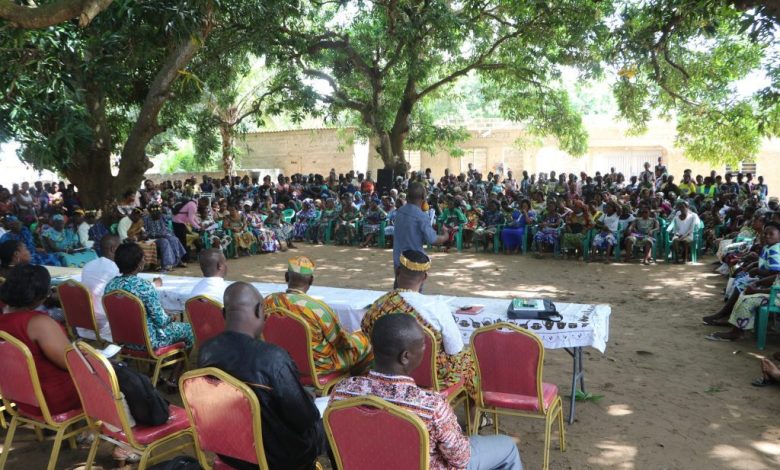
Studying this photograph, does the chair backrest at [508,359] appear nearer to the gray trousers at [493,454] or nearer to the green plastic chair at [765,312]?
the gray trousers at [493,454]

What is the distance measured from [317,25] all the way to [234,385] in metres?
15.9

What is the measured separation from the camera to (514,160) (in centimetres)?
2622

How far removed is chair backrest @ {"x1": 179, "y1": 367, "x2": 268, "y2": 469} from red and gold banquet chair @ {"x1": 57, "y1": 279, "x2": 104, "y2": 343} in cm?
259

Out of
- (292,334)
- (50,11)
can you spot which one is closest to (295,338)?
(292,334)

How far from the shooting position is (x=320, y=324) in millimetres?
3643

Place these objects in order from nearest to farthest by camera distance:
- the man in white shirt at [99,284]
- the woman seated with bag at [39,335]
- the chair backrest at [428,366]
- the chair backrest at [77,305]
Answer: the woman seated with bag at [39,335] < the chair backrest at [428,366] < the chair backrest at [77,305] < the man in white shirt at [99,284]

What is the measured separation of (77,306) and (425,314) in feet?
9.99

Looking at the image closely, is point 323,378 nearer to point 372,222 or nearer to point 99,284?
point 99,284

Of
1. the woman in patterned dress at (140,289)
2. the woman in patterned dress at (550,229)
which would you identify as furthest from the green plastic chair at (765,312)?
the woman in patterned dress at (550,229)

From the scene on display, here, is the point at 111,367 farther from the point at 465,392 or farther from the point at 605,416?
the point at 605,416

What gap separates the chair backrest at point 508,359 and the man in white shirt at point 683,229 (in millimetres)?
8398

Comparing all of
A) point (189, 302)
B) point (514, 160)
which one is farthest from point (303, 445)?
point (514, 160)

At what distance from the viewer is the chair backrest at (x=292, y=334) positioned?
3.53m

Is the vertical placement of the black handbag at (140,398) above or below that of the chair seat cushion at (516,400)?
above
